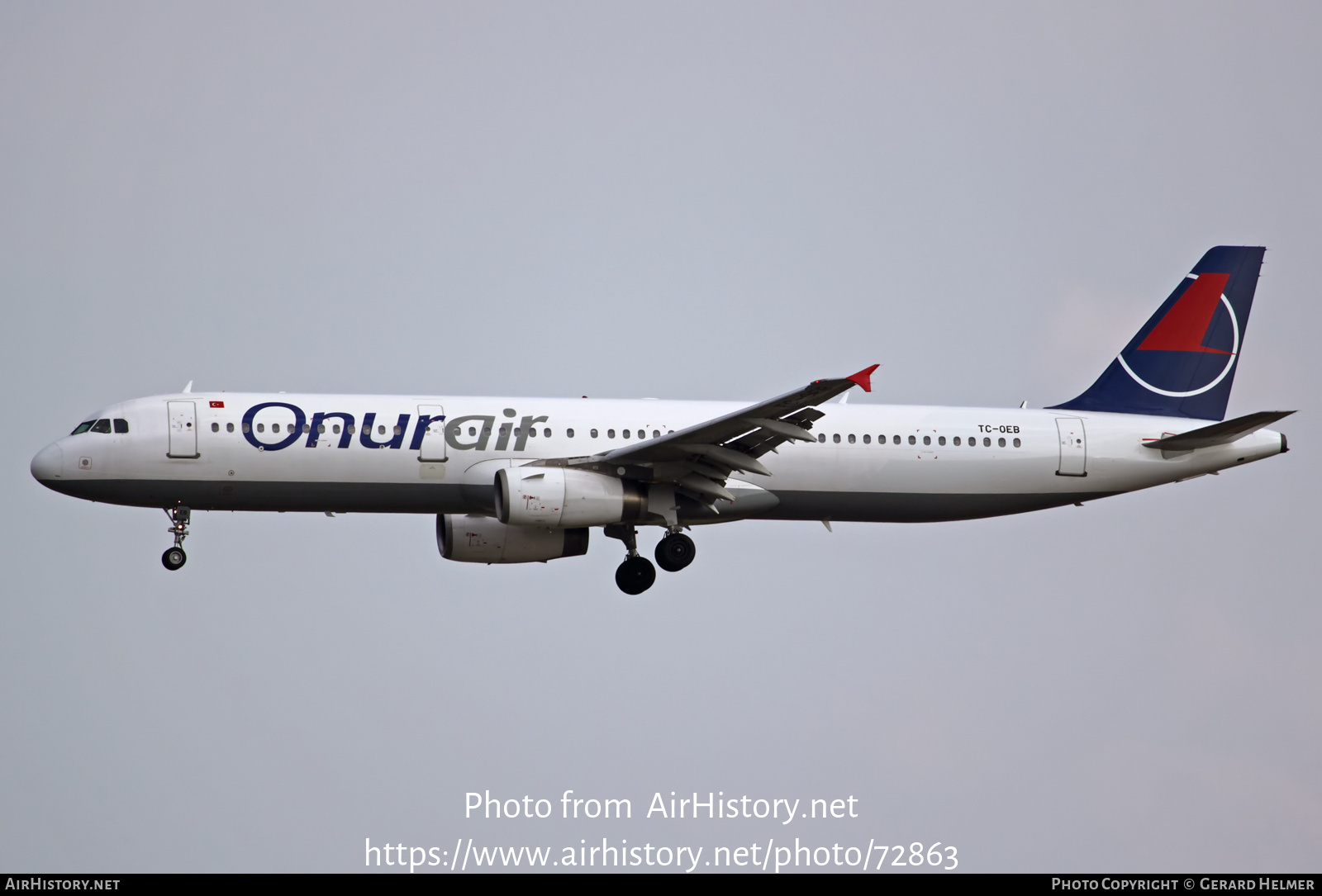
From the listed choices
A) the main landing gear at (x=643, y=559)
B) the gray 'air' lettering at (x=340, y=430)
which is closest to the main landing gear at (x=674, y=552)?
the main landing gear at (x=643, y=559)

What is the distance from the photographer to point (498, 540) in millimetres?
36312

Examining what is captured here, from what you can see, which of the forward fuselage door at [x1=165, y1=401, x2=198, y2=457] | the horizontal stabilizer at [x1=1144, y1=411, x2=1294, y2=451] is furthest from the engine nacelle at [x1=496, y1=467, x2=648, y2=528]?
the horizontal stabilizer at [x1=1144, y1=411, x2=1294, y2=451]

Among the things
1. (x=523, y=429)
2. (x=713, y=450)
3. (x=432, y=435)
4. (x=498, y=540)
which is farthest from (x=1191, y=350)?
(x=432, y=435)

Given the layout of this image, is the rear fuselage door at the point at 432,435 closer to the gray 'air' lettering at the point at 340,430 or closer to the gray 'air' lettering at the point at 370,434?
the gray 'air' lettering at the point at 370,434

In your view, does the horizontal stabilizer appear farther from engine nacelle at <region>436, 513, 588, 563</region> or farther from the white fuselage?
engine nacelle at <region>436, 513, 588, 563</region>

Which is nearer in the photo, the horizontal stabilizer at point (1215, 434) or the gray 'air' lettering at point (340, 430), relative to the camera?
the gray 'air' lettering at point (340, 430)

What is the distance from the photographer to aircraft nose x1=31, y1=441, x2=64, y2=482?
33.0 m

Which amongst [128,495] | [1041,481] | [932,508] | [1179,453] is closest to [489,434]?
[128,495]

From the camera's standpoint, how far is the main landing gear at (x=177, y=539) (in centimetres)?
3381

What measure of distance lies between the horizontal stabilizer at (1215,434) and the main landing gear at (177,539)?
20988mm

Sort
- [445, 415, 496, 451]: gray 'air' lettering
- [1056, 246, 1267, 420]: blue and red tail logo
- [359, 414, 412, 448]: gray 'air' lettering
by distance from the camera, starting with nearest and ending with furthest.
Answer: [359, 414, 412, 448]: gray 'air' lettering → [445, 415, 496, 451]: gray 'air' lettering → [1056, 246, 1267, 420]: blue and red tail logo

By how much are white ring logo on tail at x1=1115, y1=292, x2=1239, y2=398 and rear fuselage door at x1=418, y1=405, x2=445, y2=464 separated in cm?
1614

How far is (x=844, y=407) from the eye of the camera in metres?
35.8

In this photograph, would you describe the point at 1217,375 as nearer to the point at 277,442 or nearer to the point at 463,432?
the point at 463,432
